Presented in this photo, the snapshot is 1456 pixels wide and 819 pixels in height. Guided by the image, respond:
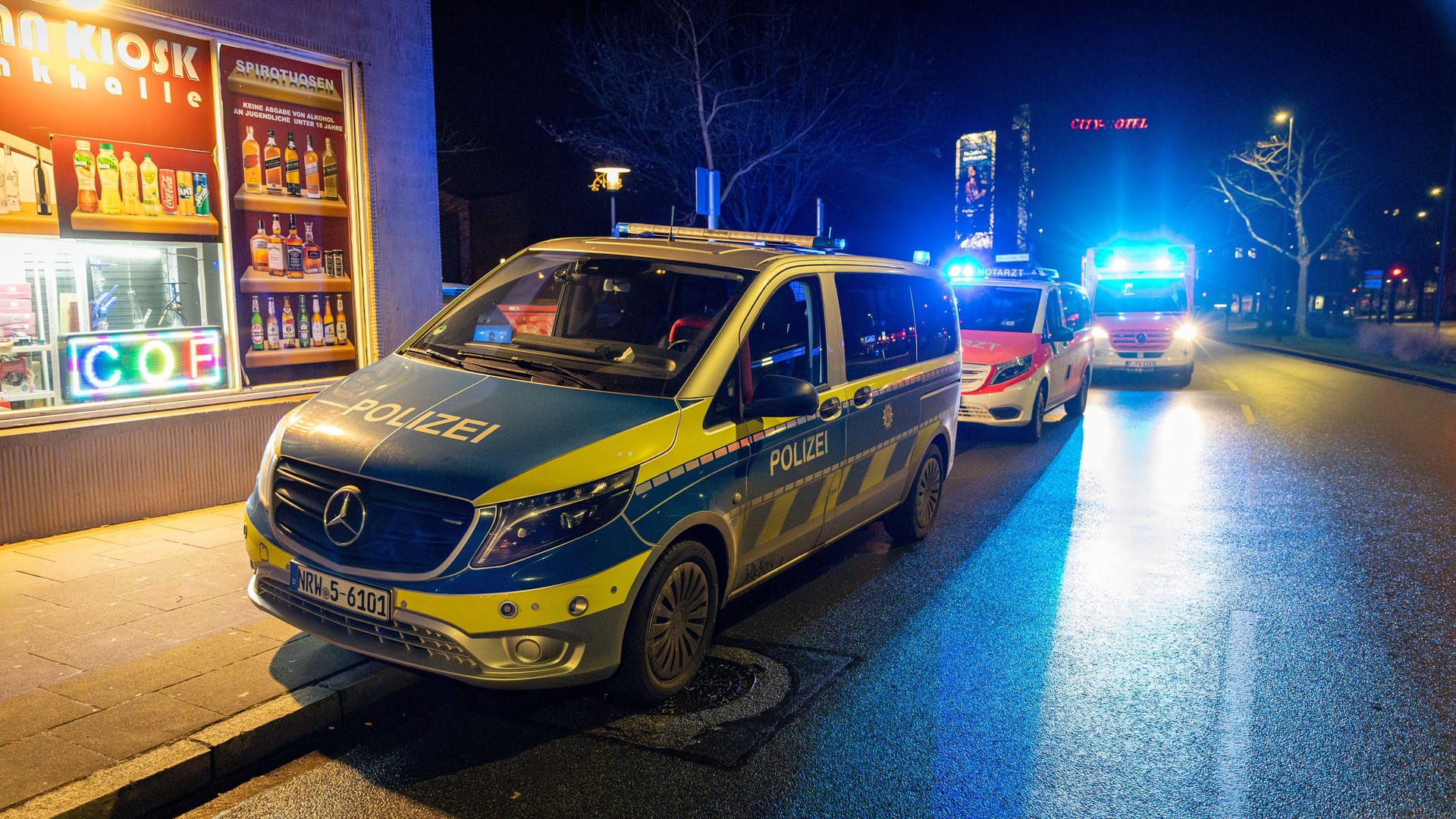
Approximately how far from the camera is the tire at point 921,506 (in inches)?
277

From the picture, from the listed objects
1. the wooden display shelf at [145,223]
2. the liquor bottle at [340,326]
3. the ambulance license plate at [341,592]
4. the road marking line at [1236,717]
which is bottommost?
the road marking line at [1236,717]

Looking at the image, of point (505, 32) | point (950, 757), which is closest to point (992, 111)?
point (505, 32)

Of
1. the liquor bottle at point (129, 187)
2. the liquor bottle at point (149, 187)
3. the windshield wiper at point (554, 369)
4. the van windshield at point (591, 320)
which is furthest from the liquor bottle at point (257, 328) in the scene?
the windshield wiper at point (554, 369)

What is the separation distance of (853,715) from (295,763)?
2221 millimetres

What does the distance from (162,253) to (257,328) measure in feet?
2.80

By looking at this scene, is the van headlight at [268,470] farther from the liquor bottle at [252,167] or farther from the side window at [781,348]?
the liquor bottle at [252,167]

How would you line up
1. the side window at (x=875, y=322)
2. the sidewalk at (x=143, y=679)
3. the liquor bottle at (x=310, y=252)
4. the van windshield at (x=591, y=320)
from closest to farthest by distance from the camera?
1. the sidewalk at (x=143, y=679)
2. the van windshield at (x=591, y=320)
3. the side window at (x=875, y=322)
4. the liquor bottle at (x=310, y=252)

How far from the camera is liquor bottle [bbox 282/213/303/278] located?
7.96 metres

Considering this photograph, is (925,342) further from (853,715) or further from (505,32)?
(505,32)

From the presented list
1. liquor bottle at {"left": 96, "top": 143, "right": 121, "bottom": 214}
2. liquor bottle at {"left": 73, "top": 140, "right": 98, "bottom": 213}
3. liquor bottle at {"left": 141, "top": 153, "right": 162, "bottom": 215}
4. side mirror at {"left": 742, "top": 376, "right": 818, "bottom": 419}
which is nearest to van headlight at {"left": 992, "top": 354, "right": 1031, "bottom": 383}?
side mirror at {"left": 742, "top": 376, "right": 818, "bottom": 419}

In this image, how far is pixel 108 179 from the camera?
6.78 meters

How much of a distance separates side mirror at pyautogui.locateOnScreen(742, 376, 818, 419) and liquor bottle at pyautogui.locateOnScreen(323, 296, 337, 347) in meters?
4.91

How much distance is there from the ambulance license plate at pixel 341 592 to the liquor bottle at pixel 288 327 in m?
4.42

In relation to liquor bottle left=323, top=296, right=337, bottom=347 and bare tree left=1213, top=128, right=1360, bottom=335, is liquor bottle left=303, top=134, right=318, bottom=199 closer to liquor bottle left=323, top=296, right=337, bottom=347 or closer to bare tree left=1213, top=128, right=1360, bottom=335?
liquor bottle left=323, top=296, right=337, bottom=347
